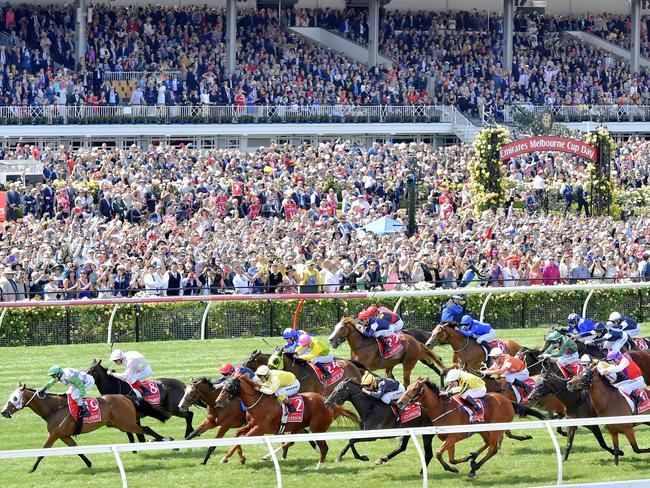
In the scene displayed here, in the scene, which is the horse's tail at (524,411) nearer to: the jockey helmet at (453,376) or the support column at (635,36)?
the jockey helmet at (453,376)

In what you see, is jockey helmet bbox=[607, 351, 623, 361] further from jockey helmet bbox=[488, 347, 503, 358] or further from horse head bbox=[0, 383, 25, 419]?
horse head bbox=[0, 383, 25, 419]

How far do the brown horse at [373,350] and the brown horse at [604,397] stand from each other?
2914 millimetres

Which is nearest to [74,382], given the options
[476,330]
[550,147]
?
[476,330]

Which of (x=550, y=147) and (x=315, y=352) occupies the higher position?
(x=550, y=147)

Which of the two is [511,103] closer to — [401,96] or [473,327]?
[401,96]

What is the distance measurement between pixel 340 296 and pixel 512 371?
224 inches

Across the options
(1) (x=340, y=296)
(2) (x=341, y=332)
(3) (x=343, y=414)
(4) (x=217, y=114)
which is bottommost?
(3) (x=343, y=414)

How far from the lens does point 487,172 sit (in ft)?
87.8

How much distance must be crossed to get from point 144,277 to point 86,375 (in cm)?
609

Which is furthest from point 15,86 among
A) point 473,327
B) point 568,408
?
point 568,408

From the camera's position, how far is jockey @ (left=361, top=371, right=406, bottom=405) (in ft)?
38.4

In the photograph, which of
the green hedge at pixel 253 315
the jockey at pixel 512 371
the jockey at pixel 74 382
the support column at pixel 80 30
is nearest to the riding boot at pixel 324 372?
the jockey at pixel 512 371

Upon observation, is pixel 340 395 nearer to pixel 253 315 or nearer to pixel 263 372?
pixel 263 372

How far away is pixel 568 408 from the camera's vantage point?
12.1 m
